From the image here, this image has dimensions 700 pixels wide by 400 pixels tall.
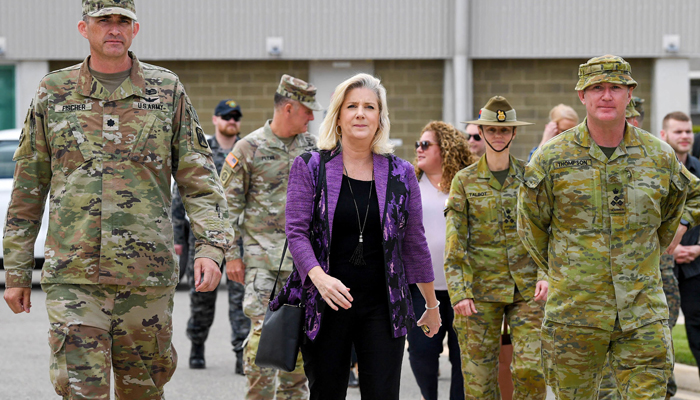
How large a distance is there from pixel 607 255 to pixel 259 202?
2.70 metres

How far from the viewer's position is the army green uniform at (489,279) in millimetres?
5590

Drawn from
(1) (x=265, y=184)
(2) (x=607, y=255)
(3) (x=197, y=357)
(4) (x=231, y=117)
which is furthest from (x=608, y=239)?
(4) (x=231, y=117)

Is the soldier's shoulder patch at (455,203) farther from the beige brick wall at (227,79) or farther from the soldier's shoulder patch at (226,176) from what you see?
the beige brick wall at (227,79)

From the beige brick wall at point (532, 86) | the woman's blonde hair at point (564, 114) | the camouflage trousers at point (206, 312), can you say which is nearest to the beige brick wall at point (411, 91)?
the beige brick wall at point (532, 86)

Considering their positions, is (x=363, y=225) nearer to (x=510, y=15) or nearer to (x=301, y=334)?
(x=301, y=334)

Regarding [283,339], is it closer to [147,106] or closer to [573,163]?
[147,106]

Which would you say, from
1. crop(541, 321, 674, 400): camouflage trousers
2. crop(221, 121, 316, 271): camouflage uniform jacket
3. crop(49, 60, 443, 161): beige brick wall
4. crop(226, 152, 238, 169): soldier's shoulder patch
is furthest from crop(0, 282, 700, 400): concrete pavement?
crop(49, 60, 443, 161): beige brick wall

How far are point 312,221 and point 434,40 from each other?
1398cm

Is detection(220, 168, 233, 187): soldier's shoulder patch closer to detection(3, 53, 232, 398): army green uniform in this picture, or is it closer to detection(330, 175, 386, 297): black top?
detection(3, 53, 232, 398): army green uniform

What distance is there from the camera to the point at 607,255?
176 inches

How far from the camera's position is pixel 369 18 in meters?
17.7

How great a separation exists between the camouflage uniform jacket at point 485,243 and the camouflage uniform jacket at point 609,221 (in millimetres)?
982

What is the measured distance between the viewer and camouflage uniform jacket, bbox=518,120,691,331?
4.45 meters

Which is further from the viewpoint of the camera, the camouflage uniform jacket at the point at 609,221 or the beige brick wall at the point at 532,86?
the beige brick wall at the point at 532,86
